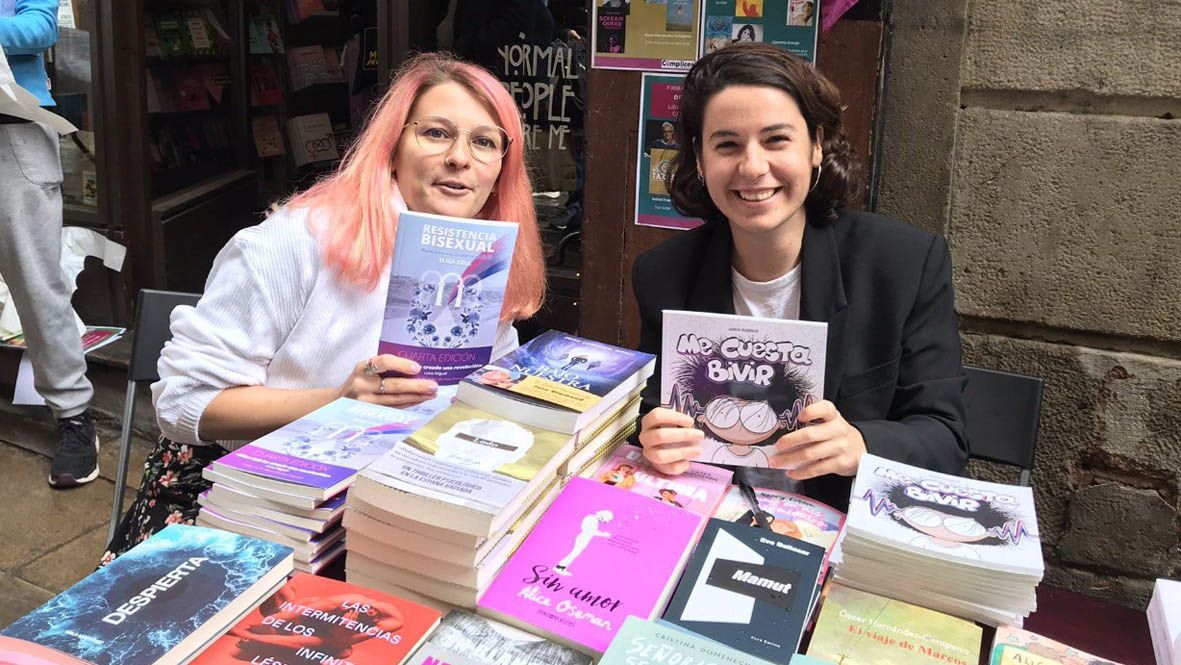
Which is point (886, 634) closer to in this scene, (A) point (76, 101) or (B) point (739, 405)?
(B) point (739, 405)

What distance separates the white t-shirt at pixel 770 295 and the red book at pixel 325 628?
1177 millimetres

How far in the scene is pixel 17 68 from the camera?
11.4 ft

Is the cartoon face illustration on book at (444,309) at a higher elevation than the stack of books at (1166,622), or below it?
higher

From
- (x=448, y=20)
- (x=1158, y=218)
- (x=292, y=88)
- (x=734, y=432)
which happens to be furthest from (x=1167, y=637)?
(x=292, y=88)

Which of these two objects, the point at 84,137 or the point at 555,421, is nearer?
the point at 555,421

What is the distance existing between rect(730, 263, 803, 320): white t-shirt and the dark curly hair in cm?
16

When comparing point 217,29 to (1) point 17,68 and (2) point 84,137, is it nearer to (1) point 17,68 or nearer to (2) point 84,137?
(2) point 84,137

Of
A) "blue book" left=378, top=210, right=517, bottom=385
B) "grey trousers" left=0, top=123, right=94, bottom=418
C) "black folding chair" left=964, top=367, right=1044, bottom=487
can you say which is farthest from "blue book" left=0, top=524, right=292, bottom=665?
"grey trousers" left=0, top=123, right=94, bottom=418

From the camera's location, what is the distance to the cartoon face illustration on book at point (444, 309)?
1576mm

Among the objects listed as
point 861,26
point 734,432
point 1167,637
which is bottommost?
point 1167,637

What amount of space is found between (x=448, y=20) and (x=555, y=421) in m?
3.33

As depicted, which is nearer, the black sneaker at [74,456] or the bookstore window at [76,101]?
the black sneaker at [74,456]

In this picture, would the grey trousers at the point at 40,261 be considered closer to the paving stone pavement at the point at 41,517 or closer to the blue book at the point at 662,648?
the paving stone pavement at the point at 41,517

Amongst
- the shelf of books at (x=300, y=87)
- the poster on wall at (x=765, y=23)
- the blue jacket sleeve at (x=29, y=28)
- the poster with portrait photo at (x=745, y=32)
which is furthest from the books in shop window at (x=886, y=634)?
the shelf of books at (x=300, y=87)
